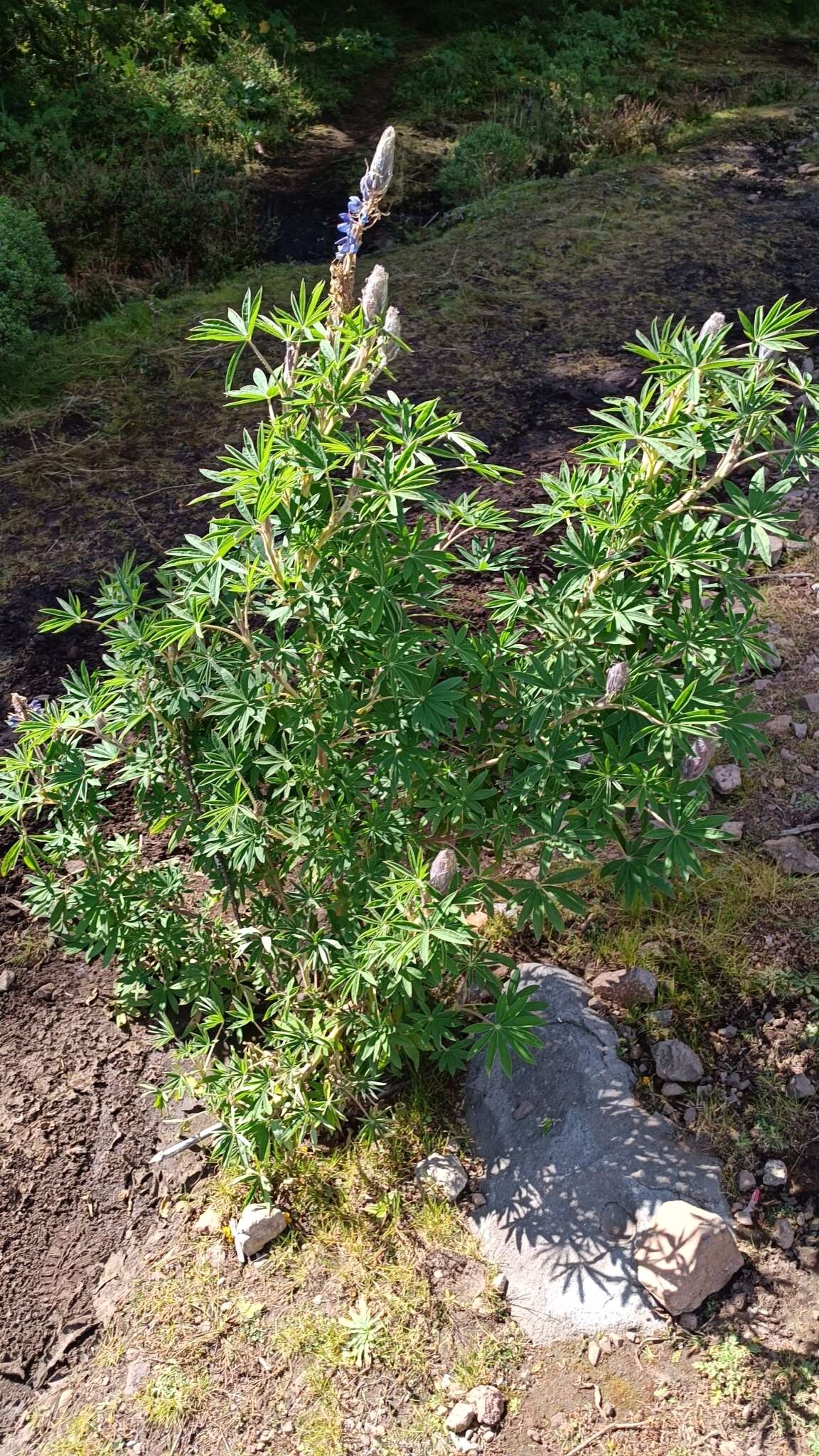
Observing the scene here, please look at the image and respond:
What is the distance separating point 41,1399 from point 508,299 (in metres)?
5.67

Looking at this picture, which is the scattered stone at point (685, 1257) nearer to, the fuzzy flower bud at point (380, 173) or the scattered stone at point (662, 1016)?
the scattered stone at point (662, 1016)

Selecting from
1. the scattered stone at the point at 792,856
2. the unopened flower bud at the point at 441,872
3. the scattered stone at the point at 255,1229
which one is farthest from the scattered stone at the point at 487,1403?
the scattered stone at the point at 792,856

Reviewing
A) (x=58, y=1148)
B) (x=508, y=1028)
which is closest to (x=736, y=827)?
(x=508, y=1028)

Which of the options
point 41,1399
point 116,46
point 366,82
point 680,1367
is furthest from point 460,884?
point 366,82

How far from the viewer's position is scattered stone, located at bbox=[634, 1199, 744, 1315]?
221 centimetres

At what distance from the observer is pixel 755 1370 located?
7.04 feet

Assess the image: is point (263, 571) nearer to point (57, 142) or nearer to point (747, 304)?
point (747, 304)

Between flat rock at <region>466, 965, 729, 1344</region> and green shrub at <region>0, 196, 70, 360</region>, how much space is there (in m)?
4.58

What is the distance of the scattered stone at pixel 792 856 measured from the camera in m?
3.07

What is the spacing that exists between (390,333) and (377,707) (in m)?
0.76

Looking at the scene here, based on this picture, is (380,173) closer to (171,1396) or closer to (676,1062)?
(676,1062)

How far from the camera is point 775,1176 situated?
2.44 meters

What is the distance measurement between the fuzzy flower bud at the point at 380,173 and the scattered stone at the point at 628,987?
6.61 ft

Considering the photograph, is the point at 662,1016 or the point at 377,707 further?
the point at 662,1016
